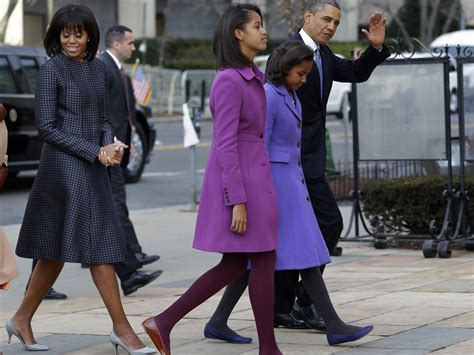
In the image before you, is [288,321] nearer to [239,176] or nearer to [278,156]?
[278,156]

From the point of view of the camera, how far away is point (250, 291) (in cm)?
620

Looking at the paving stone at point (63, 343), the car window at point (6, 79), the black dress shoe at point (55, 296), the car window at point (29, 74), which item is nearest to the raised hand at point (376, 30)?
the paving stone at point (63, 343)

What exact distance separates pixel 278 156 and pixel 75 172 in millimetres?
Answer: 1039

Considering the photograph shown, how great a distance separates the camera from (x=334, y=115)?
124 ft

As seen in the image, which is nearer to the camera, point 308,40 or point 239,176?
point 239,176

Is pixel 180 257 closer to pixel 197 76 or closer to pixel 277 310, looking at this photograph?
pixel 277 310

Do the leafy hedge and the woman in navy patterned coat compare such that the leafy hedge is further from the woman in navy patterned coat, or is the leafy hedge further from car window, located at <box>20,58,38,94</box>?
car window, located at <box>20,58,38,94</box>

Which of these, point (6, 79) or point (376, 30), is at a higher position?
point (376, 30)

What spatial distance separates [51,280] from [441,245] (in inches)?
179

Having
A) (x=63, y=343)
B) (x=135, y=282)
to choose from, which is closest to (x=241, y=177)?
(x=63, y=343)

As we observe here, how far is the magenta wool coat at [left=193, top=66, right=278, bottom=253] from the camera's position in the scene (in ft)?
20.0

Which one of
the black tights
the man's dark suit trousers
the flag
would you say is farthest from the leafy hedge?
the flag

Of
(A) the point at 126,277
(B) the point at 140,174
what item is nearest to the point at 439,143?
(A) the point at 126,277

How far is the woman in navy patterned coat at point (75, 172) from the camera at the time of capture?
6.42 m
